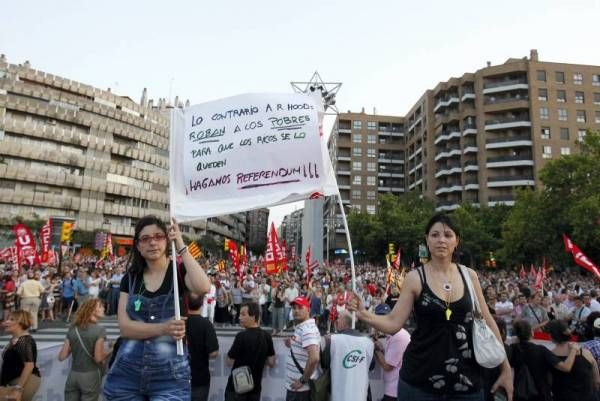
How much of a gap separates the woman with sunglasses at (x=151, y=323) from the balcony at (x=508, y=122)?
6867 cm

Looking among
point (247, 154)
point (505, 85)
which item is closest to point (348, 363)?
point (247, 154)

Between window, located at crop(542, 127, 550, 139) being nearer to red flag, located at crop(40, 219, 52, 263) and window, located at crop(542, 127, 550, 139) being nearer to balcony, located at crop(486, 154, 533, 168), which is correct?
balcony, located at crop(486, 154, 533, 168)

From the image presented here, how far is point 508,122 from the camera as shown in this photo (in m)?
63.5

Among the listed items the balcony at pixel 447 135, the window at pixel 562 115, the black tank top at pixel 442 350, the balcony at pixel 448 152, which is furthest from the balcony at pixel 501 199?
the black tank top at pixel 442 350

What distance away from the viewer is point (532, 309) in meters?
10.4

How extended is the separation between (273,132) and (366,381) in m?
2.65

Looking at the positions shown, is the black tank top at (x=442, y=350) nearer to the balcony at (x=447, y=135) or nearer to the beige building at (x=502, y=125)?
the beige building at (x=502, y=125)

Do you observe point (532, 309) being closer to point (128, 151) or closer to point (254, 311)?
point (254, 311)

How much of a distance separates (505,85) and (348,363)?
69.7m

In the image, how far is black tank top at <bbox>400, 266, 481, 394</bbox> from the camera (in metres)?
2.54

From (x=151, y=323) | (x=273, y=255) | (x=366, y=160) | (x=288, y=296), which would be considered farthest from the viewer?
(x=366, y=160)

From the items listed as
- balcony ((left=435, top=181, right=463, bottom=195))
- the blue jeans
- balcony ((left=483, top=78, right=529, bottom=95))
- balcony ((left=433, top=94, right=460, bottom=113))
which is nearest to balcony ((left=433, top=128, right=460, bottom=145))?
balcony ((left=433, top=94, right=460, bottom=113))

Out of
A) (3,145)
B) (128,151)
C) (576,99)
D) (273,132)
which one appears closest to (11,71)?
(3,145)

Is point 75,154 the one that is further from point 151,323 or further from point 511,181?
point 151,323
